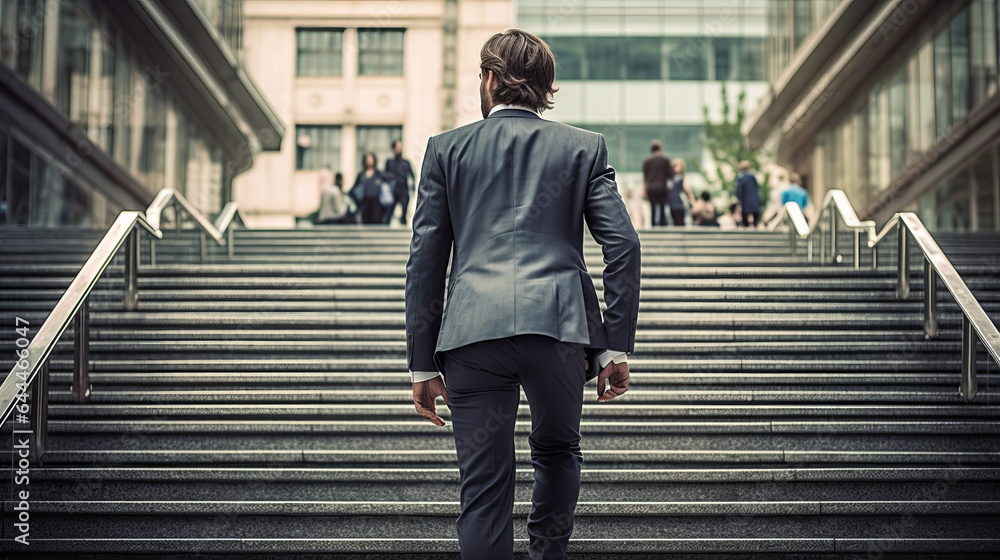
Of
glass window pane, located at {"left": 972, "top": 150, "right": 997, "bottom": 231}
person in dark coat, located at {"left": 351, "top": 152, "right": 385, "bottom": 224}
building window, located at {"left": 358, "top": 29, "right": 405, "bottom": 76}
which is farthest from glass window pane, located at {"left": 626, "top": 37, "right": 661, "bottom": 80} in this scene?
person in dark coat, located at {"left": 351, "top": 152, "right": 385, "bottom": 224}

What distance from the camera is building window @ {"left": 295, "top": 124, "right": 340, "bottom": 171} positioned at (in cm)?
3625

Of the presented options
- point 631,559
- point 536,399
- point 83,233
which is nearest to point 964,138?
point 83,233

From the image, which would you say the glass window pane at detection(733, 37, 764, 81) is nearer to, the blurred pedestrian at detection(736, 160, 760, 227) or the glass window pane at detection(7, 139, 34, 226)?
the blurred pedestrian at detection(736, 160, 760, 227)

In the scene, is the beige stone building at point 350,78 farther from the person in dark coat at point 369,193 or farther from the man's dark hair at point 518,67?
the man's dark hair at point 518,67

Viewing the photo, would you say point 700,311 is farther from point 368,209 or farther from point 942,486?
point 368,209

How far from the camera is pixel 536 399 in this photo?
9.25 ft

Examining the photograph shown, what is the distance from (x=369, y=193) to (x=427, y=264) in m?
12.9

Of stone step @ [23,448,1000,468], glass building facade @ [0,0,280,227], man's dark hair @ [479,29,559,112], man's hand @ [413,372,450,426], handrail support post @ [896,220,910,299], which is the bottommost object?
stone step @ [23,448,1000,468]

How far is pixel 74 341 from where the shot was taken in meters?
5.56

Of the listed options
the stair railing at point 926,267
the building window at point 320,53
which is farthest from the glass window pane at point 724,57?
the stair railing at point 926,267

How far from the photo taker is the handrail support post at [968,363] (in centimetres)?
560

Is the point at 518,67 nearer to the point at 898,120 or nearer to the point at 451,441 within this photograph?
the point at 451,441

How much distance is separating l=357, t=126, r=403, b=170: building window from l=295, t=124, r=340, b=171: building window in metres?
0.86

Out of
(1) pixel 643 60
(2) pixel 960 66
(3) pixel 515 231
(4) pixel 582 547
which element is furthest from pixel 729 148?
(3) pixel 515 231
